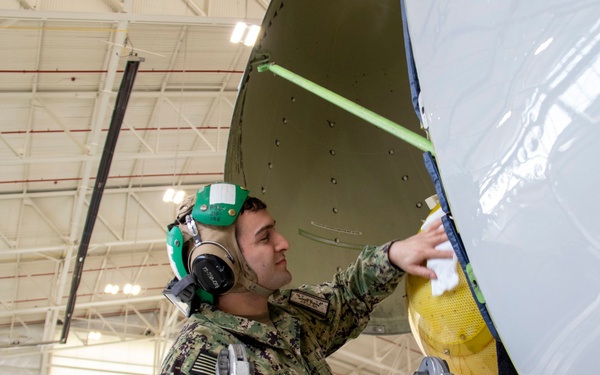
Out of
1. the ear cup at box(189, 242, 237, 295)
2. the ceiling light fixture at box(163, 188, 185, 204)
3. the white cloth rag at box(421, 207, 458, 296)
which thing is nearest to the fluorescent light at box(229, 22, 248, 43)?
the ceiling light fixture at box(163, 188, 185, 204)

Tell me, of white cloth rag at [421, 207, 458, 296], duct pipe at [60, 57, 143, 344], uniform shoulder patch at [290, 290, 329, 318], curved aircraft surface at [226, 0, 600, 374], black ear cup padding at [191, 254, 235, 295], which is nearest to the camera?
curved aircraft surface at [226, 0, 600, 374]

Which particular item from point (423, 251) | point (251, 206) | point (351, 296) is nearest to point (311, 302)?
point (351, 296)

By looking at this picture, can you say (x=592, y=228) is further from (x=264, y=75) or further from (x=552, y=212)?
(x=264, y=75)

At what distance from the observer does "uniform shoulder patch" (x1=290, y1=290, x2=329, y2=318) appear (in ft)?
8.77

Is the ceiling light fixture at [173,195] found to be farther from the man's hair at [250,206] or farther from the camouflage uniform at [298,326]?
the man's hair at [250,206]

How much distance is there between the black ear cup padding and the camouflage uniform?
96mm

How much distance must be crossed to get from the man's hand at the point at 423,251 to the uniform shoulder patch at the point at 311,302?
48 centimetres

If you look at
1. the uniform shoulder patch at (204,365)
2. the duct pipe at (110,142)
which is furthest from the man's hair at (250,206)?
the duct pipe at (110,142)

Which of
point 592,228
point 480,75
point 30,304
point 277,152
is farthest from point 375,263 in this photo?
point 30,304

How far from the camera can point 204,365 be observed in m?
2.05

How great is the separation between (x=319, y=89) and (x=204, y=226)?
2.00 ft

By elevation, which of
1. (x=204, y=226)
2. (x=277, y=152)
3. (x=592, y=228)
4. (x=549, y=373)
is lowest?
(x=549, y=373)

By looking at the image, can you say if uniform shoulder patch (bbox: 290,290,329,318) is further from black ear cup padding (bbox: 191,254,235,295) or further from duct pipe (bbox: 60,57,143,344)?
duct pipe (bbox: 60,57,143,344)

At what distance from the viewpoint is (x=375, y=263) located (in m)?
2.49
